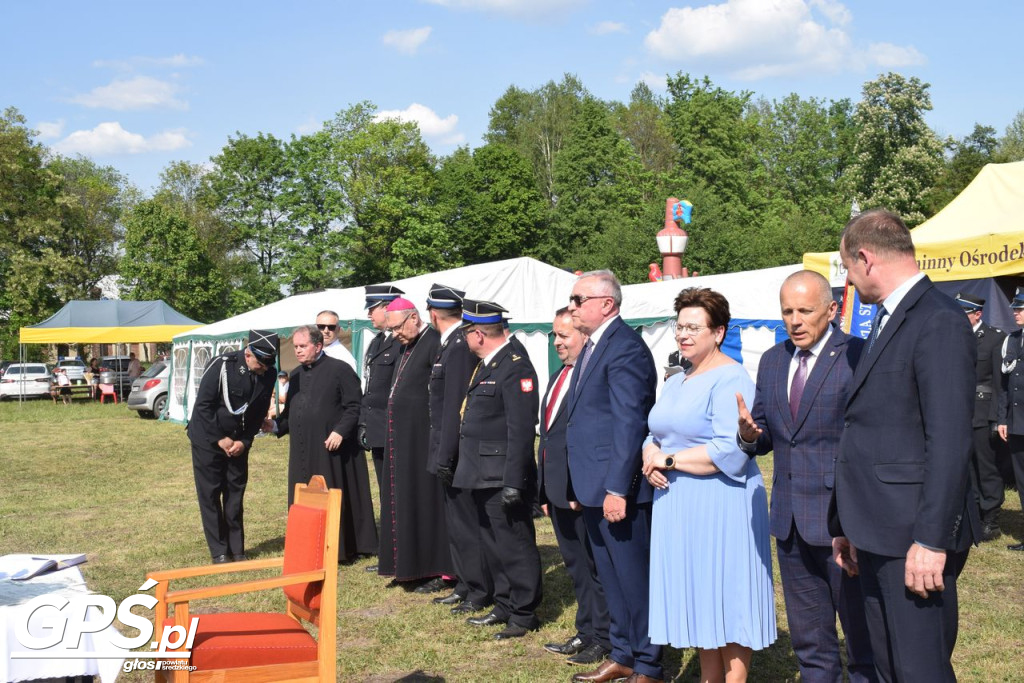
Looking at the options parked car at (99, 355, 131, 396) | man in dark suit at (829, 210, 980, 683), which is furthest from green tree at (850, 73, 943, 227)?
man in dark suit at (829, 210, 980, 683)

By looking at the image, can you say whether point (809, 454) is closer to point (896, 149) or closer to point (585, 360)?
point (585, 360)

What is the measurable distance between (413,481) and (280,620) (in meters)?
3.18

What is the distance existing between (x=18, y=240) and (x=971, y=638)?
5035 centimetres

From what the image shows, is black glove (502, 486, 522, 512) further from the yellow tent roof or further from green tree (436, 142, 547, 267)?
green tree (436, 142, 547, 267)

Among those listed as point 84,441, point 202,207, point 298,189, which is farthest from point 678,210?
point 202,207

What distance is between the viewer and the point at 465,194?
49875 mm

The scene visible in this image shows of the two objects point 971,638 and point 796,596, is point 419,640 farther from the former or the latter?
point 971,638

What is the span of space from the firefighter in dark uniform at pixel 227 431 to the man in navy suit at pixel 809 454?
16.5 feet

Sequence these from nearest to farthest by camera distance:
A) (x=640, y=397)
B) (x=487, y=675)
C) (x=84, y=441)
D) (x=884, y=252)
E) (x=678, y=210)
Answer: (x=884, y=252), (x=640, y=397), (x=487, y=675), (x=84, y=441), (x=678, y=210)

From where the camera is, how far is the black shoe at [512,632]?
5875 mm

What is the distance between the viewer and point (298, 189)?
171 feet

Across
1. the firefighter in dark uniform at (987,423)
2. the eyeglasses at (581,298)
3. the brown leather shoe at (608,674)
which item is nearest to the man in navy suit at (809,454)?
the eyeglasses at (581,298)

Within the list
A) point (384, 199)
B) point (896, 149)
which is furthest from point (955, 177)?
point (384, 199)

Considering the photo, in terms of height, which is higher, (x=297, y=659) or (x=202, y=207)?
(x=202, y=207)
